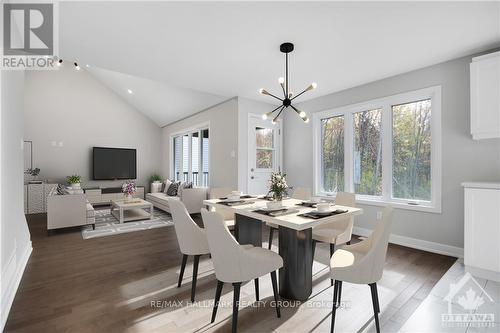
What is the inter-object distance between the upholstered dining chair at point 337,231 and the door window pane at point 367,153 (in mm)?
1286

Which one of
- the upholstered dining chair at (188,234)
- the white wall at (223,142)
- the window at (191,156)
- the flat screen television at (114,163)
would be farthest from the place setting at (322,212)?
the flat screen television at (114,163)

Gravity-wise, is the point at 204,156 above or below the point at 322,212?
above

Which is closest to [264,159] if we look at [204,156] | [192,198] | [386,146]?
[192,198]

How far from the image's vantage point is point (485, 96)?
2670mm

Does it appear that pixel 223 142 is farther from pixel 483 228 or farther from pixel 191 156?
pixel 483 228

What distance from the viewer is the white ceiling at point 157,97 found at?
18.6 feet

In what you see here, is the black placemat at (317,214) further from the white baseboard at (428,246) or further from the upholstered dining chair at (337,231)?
the white baseboard at (428,246)

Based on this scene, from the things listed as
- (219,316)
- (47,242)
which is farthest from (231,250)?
(47,242)

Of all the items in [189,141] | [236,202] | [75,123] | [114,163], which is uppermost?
[75,123]

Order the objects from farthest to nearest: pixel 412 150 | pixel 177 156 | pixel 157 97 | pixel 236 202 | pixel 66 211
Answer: pixel 177 156, pixel 157 97, pixel 66 211, pixel 412 150, pixel 236 202

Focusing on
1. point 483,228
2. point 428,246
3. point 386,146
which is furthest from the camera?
point 386,146

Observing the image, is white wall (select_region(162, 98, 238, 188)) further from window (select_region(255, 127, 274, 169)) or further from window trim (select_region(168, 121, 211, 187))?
window (select_region(255, 127, 274, 169))

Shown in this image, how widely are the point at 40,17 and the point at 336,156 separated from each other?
4.42m

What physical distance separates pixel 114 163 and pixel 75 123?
62.2 inches
